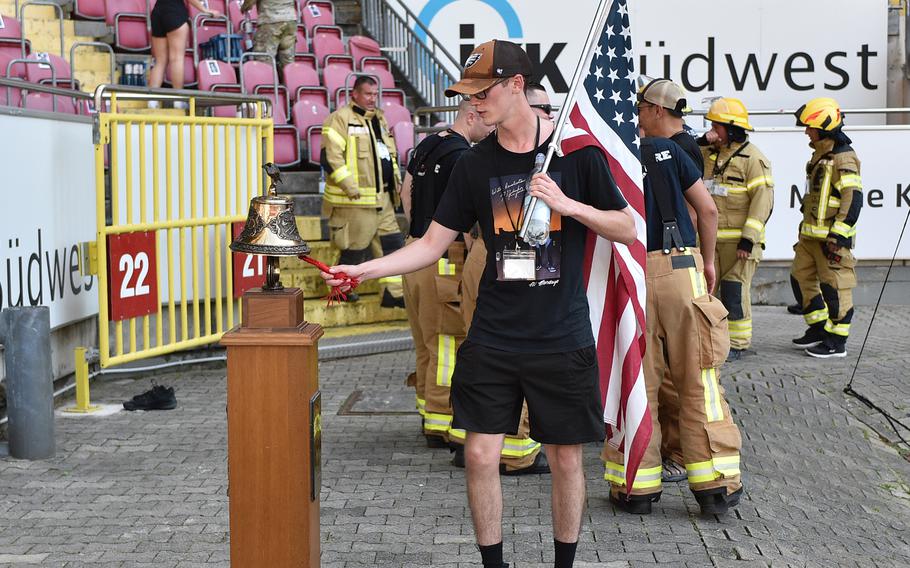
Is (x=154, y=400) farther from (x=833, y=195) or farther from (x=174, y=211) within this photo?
(x=833, y=195)

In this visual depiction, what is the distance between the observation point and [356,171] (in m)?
11.3

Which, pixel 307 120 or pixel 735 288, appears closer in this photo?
pixel 735 288

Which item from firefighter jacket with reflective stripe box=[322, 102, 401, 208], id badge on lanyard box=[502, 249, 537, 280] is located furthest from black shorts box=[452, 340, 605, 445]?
firefighter jacket with reflective stripe box=[322, 102, 401, 208]

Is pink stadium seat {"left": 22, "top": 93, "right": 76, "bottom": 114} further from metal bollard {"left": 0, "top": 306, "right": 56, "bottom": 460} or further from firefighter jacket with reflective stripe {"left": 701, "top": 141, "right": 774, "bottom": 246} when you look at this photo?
firefighter jacket with reflective stripe {"left": 701, "top": 141, "right": 774, "bottom": 246}

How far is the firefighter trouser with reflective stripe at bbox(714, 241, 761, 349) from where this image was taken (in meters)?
9.88

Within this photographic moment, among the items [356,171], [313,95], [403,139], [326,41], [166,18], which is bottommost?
[356,171]

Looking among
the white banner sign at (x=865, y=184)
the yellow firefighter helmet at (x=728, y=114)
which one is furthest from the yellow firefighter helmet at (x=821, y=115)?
the white banner sign at (x=865, y=184)

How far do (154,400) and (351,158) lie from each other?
3903 millimetres

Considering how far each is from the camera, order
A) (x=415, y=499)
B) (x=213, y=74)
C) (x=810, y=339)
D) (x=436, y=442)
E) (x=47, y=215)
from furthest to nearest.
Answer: (x=213, y=74), (x=810, y=339), (x=47, y=215), (x=436, y=442), (x=415, y=499)

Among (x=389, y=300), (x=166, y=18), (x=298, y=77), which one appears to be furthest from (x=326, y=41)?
(x=389, y=300)

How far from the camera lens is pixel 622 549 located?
5.10 meters

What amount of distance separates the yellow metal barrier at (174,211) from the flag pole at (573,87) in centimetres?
392

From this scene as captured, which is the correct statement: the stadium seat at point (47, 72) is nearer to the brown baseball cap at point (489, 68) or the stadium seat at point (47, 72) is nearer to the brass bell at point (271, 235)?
the brass bell at point (271, 235)

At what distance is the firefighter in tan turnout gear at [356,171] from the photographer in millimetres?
11156
